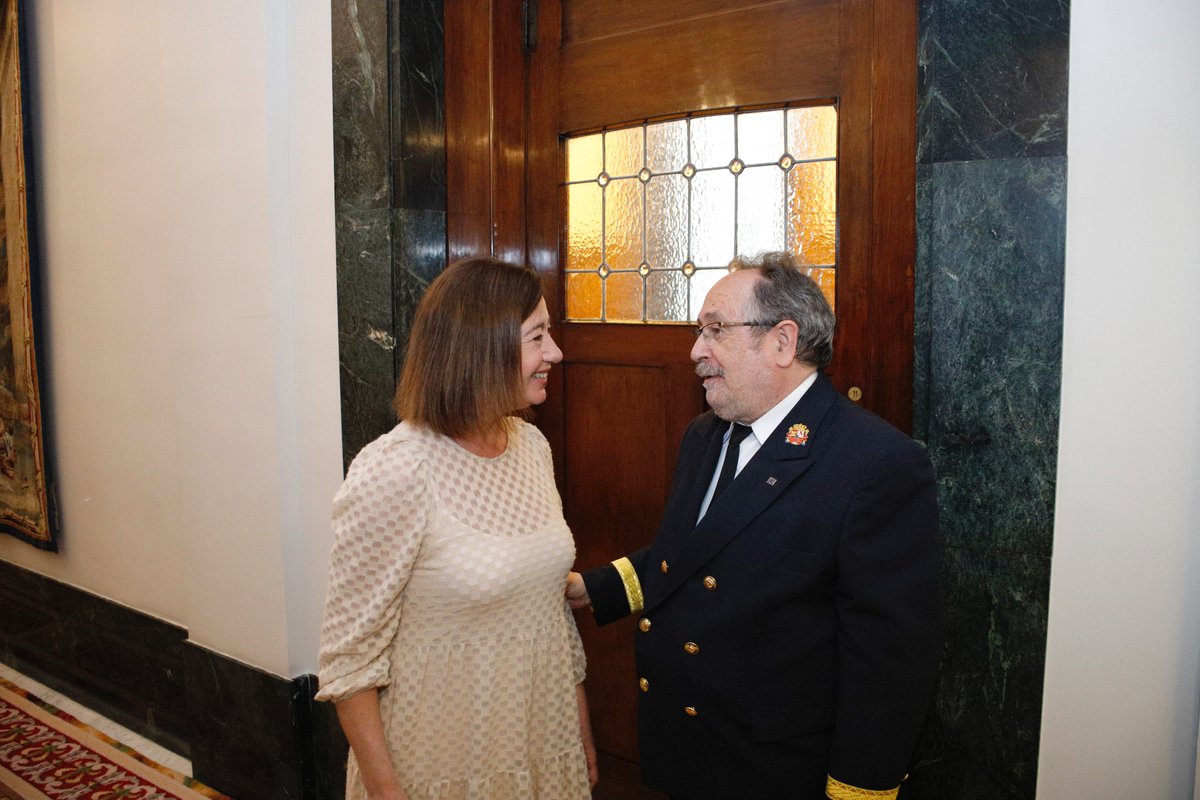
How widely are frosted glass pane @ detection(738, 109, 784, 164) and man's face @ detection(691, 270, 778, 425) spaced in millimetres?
758

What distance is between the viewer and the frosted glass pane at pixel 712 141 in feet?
8.20

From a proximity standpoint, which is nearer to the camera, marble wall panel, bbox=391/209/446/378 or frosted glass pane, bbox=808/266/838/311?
frosted glass pane, bbox=808/266/838/311

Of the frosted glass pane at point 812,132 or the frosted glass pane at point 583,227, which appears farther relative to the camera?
the frosted glass pane at point 583,227

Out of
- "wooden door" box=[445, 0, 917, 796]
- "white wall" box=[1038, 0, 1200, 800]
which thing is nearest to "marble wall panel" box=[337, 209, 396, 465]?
Answer: "wooden door" box=[445, 0, 917, 796]

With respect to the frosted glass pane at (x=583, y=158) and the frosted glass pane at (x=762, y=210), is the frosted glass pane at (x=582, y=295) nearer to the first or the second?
the frosted glass pane at (x=583, y=158)

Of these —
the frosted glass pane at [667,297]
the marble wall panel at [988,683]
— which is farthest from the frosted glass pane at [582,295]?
the marble wall panel at [988,683]

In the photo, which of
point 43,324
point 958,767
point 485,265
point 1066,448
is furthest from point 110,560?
point 1066,448

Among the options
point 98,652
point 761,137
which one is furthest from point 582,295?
point 98,652

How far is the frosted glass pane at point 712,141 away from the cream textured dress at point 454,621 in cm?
119

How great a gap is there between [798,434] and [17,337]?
4345 millimetres

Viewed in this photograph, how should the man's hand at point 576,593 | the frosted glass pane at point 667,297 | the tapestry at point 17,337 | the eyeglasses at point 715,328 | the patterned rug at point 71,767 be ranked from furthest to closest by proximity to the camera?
Answer: the tapestry at point 17,337 → the patterned rug at point 71,767 → the frosted glass pane at point 667,297 → the man's hand at point 576,593 → the eyeglasses at point 715,328

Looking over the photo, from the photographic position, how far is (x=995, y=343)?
6.11 feet

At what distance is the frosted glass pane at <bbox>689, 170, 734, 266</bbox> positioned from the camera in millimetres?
2516

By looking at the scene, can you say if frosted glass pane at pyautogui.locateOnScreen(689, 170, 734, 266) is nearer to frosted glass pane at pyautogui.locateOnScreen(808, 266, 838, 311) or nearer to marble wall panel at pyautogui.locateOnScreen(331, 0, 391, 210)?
frosted glass pane at pyautogui.locateOnScreen(808, 266, 838, 311)
